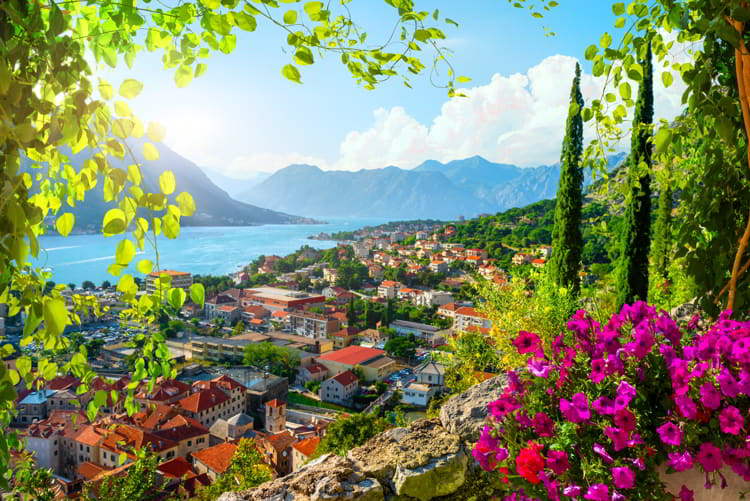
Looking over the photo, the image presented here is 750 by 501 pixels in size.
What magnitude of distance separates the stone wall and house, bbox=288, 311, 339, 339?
29980 millimetres

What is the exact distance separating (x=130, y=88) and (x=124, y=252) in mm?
253

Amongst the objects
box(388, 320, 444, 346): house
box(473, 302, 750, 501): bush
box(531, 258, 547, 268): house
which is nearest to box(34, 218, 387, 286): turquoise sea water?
box(388, 320, 444, 346): house

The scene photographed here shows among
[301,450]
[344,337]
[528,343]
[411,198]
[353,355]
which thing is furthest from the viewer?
[411,198]

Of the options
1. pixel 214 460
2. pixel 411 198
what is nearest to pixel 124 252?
pixel 214 460

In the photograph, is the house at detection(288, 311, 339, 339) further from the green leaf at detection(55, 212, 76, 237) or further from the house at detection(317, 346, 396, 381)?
the green leaf at detection(55, 212, 76, 237)

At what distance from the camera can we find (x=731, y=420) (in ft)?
3.38

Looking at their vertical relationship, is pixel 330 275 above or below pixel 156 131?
below

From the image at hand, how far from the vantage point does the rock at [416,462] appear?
154 centimetres

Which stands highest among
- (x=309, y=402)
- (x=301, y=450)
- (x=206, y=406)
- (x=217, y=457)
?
(x=301, y=450)

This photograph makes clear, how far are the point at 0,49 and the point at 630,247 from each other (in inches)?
362

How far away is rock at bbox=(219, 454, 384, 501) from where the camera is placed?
1419mm

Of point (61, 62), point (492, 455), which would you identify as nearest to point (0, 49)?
point (61, 62)

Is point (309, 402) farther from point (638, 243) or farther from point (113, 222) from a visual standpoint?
point (113, 222)

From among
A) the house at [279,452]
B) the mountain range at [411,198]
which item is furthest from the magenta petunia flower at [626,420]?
the mountain range at [411,198]
